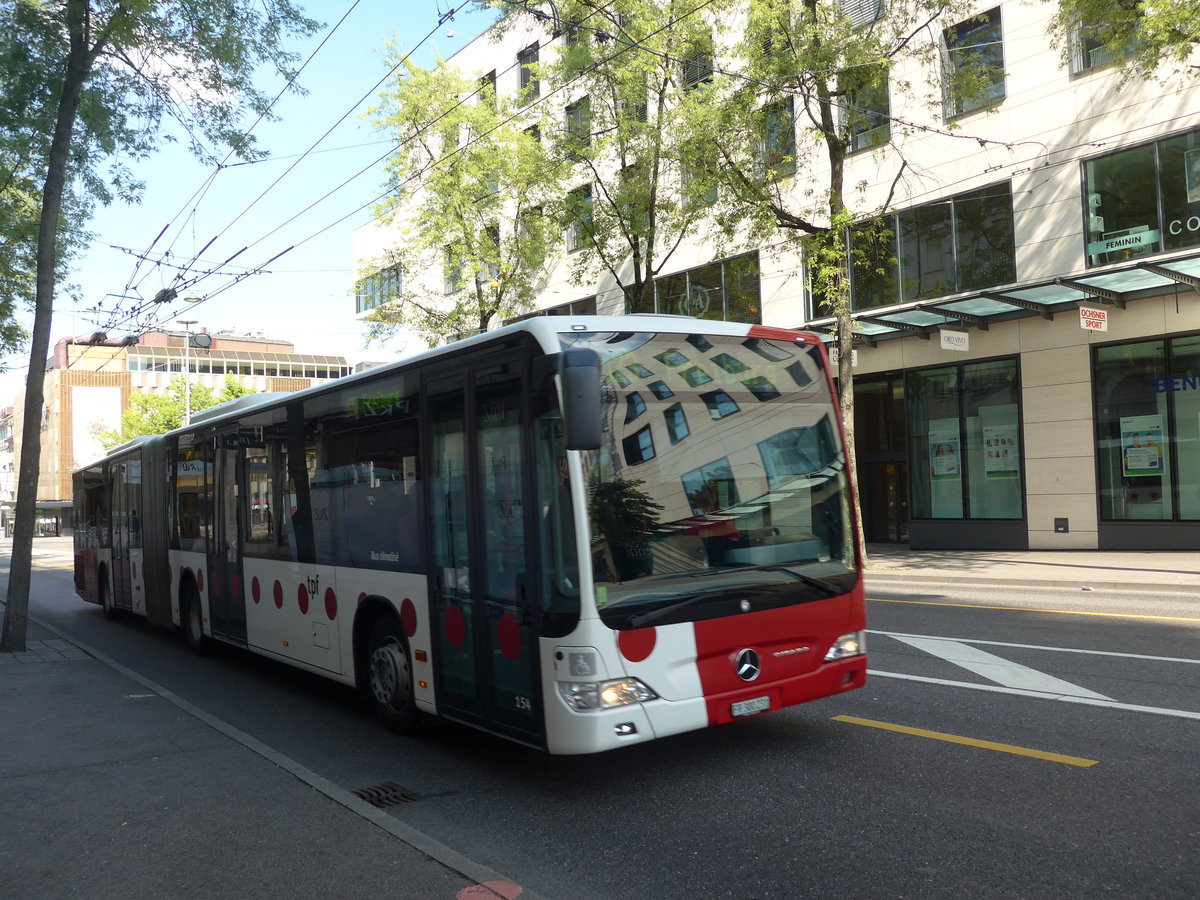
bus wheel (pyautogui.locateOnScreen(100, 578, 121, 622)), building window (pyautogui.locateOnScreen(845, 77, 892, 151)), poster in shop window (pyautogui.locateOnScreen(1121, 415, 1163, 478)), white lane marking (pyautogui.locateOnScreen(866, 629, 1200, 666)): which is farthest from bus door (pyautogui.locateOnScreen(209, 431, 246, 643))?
poster in shop window (pyautogui.locateOnScreen(1121, 415, 1163, 478))

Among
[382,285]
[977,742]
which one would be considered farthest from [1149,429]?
[382,285]

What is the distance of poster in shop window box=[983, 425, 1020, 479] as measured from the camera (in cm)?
2080

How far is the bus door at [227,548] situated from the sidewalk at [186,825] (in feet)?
8.01

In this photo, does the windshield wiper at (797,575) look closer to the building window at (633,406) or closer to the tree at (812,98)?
the building window at (633,406)

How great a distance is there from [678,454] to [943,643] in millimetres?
5495

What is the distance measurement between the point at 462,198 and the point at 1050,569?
1602 cm

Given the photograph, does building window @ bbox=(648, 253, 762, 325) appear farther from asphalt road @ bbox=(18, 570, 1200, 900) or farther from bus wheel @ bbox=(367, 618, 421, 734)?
bus wheel @ bbox=(367, 618, 421, 734)

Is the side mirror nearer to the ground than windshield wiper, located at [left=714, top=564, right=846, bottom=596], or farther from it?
farther from it

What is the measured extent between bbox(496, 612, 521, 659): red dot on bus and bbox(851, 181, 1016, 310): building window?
609 inches

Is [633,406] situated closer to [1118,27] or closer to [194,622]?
[194,622]

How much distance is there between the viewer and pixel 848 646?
625 centimetres

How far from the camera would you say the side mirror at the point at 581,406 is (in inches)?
195

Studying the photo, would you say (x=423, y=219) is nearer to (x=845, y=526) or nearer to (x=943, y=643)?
(x=943, y=643)

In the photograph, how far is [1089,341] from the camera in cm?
1930
